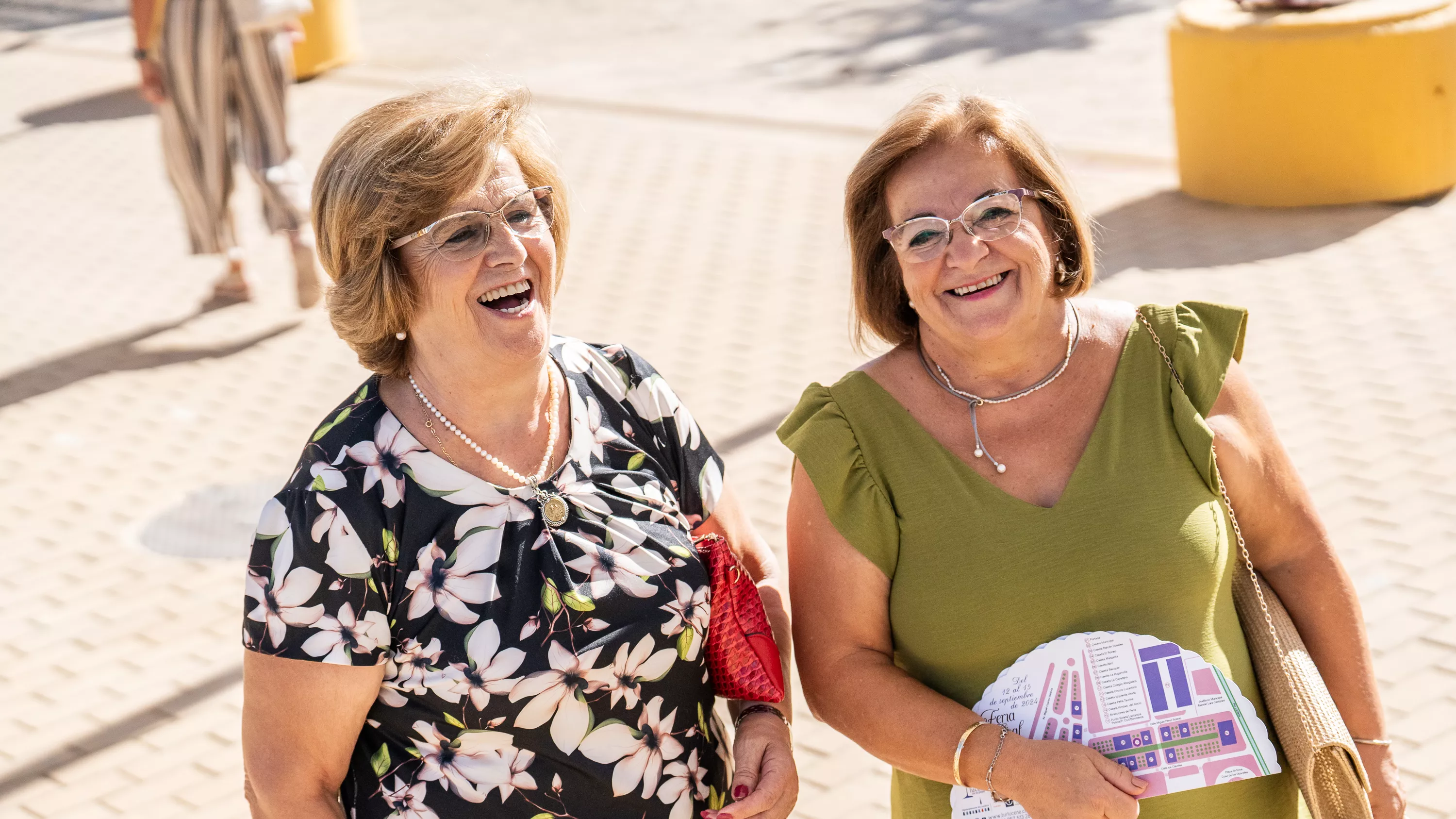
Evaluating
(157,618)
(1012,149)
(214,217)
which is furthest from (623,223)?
(1012,149)

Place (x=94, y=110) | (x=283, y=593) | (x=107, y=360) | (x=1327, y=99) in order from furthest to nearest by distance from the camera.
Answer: (x=94, y=110)
(x=1327, y=99)
(x=107, y=360)
(x=283, y=593)

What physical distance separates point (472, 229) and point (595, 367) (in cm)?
39

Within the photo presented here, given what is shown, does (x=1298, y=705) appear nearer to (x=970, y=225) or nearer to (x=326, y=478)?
(x=970, y=225)

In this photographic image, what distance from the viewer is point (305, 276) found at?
7695 millimetres

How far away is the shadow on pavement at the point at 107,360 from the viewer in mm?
7301

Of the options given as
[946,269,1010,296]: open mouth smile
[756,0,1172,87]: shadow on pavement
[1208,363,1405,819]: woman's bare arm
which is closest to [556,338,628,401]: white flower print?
[946,269,1010,296]: open mouth smile

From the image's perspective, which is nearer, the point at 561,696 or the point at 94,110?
the point at 561,696

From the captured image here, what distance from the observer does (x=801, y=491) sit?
253cm

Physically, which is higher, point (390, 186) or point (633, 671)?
point (390, 186)

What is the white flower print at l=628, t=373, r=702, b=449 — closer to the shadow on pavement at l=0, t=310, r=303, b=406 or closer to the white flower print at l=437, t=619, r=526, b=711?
the white flower print at l=437, t=619, r=526, b=711

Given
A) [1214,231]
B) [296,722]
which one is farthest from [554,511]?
[1214,231]

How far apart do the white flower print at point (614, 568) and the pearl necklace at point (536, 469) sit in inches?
1.4

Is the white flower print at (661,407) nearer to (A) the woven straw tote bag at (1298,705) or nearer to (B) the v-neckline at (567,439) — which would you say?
(B) the v-neckline at (567,439)

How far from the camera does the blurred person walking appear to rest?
769 centimetres
